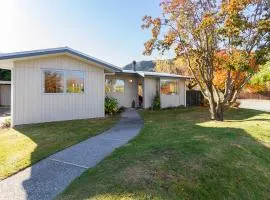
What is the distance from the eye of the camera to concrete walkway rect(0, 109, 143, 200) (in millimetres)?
4278

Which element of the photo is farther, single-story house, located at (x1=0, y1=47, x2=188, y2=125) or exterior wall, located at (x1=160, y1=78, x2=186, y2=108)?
exterior wall, located at (x1=160, y1=78, x2=186, y2=108)

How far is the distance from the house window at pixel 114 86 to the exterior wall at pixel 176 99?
3392 mm

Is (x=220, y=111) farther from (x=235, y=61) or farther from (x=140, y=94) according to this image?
(x=140, y=94)

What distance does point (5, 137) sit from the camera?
8.88m

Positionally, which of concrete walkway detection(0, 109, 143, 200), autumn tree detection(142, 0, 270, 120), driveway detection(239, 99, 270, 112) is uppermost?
autumn tree detection(142, 0, 270, 120)

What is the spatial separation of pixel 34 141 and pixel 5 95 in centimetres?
2020

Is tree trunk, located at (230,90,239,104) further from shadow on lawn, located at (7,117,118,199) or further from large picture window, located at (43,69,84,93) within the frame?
large picture window, located at (43,69,84,93)

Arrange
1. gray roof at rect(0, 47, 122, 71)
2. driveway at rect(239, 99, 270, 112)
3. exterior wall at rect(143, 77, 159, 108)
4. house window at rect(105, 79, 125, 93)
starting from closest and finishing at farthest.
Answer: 1. gray roof at rect(0, 47, 122, 71)
2. house window at rect(105, 79, 125, 93)
3. exterior wall at rect(143, 77, 159, 108)
4. driveway at rect(239, 99, 270, 112)

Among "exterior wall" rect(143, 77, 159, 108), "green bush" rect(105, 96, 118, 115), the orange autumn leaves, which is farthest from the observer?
"exterior wall" rect(143, 77, 159, 108)

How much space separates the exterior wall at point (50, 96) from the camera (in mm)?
10891

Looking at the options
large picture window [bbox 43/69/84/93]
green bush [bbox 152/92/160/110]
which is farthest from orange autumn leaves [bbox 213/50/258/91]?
green bush [bbox 152/92/160/110]

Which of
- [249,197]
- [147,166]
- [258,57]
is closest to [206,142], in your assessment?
[249,197]

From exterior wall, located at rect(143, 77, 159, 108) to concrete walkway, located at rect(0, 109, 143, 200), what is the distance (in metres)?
11.4

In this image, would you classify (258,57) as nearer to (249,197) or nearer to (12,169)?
(249,197)
